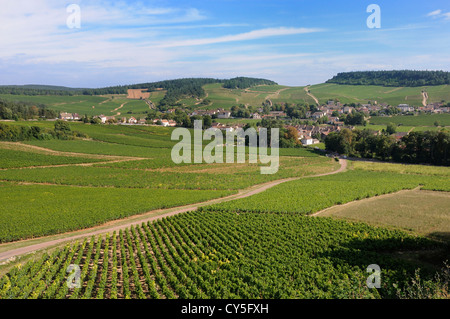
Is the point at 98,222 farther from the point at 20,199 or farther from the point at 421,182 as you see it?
the point at 421,182

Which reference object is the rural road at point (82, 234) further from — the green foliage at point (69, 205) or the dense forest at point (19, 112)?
the dense forest at point (19, 112)

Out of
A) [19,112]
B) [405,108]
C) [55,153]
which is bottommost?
[55,153]

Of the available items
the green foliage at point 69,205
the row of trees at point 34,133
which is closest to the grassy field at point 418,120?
the green foliage at point 69,205

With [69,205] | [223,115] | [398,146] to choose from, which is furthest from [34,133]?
[223,115]

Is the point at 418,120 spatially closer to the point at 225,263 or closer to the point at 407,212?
the point at 407,212

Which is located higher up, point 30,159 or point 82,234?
point 30,159

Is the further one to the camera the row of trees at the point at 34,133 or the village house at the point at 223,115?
the village house at the point at 223,115

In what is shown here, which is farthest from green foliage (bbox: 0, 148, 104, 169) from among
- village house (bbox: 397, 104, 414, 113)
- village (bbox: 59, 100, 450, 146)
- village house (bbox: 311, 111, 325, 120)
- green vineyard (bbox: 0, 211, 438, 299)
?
village house (bbox: 397, 104, 414, 113)
